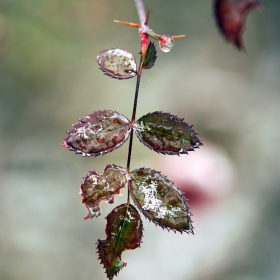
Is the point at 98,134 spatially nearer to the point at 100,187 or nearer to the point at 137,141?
the point at 100,187

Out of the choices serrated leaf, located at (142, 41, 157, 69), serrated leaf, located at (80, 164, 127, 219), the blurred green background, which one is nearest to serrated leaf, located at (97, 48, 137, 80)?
serrated leaf, located at (142, 41, 157, 69)

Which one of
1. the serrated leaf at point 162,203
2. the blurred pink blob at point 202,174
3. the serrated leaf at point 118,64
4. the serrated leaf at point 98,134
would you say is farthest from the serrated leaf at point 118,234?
the blurred pink blob at point 202,174

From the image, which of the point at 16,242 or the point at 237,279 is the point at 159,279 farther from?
the point at 16,242

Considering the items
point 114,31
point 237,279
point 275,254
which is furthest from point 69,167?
point 275,254

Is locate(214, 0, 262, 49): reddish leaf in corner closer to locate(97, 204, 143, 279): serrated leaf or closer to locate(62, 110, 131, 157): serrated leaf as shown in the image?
locate(62, 110, 131, 157): serrated leaf

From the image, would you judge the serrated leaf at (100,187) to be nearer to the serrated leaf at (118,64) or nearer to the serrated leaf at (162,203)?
the serrated leaf at (162,203)

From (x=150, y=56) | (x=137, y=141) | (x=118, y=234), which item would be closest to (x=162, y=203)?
(x=118, y=234)
